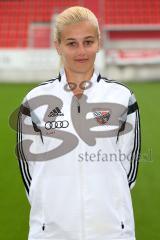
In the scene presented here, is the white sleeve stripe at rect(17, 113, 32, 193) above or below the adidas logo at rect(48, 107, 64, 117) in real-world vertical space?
below

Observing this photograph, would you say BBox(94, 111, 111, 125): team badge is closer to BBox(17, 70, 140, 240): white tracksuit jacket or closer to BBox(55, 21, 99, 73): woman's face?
BBox(17, 70, 140, 240): white tracksuit jacket

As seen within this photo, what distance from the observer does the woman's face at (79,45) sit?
5.22 feet

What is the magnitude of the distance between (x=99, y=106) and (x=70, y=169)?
25cm

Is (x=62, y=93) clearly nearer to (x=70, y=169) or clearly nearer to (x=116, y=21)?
(x=70, y=169)

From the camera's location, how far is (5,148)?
5191mm

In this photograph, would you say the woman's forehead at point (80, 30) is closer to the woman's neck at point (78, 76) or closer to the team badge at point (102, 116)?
the woman's neck at point (78, 76)

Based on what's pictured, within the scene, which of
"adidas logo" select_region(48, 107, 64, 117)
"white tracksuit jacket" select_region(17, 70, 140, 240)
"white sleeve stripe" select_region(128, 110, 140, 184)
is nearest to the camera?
"white tracksuit jacket" select_region(17, 70, 140, 240)

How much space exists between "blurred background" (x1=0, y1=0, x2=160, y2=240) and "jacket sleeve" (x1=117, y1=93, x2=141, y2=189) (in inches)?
63.5

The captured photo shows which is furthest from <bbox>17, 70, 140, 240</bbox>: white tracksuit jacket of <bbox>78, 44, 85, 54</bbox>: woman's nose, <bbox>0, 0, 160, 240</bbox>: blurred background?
<bbox>0, 0, 160, 240</bbox>: blurred background

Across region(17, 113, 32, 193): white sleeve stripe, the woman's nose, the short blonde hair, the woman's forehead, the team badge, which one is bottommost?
region(17, 113, 32, 193): white sleeve stripe

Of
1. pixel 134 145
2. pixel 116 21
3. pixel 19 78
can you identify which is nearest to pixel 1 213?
pixel 134 145

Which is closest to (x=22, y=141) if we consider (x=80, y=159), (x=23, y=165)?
(x=23, y=165)

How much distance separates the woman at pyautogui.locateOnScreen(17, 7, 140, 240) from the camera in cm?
156

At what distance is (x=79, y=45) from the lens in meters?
1.60
